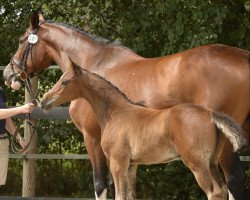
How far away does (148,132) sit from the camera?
18.1ft

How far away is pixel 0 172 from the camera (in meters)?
6.32

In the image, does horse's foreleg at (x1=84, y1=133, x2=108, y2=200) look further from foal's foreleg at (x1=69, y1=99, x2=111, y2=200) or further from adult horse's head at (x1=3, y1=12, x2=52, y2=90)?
adult horse's head at (x1=3, y1=12, x2=52, y2=90)

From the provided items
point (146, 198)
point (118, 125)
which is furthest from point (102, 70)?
point (146, 198)

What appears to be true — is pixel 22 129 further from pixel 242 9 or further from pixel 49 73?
pixel 242 9

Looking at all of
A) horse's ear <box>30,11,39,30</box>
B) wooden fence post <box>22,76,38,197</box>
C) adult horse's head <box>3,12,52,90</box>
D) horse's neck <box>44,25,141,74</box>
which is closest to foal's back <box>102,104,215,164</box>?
horse's neck <box>44,25,141,74</box>

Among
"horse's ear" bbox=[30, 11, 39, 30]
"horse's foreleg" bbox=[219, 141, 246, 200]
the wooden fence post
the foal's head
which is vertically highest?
"horse's ear" bbox=[30, 11, 39, 30]

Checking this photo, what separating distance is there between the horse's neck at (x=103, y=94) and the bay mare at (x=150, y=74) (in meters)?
0.20

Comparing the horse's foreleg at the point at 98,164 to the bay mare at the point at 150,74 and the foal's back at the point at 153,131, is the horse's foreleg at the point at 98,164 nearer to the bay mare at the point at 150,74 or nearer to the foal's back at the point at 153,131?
the bay mare at the point at 150,74

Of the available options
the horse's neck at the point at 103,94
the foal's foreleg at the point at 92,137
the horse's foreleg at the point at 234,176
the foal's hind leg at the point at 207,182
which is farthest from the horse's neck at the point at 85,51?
the foal's hind leg at the point at 207,182

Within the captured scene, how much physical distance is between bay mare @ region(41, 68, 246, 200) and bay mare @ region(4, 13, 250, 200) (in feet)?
0.94

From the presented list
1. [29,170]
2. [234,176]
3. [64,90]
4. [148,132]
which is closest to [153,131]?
[148,132]

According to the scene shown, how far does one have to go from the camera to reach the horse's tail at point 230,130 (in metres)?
5.14

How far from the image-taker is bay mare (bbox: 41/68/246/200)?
521cm

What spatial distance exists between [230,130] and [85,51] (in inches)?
86.8
